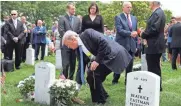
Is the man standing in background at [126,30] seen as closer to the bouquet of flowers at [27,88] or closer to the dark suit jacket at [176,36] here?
the bouquet of flowers at [27,88]

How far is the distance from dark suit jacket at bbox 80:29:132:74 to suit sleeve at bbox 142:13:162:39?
3.57 ft

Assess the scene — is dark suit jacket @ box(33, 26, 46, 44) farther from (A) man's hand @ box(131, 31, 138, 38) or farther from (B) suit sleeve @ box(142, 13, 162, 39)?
(B) suit sleeve @ box(142, 13, 162, 39)

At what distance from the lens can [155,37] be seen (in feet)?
24.6

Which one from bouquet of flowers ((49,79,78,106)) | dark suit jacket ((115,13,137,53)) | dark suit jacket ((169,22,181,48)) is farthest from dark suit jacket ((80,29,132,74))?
dark suit jacket ((169,22,181,48))

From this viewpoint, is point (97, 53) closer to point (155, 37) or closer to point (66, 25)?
point (155, 37)

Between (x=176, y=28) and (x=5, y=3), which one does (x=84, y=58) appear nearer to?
(x=176, y=28)

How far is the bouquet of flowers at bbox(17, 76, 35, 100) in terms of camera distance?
703 cm

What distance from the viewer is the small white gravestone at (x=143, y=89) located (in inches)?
211

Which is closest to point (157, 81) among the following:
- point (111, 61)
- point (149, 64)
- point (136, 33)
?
point (111, 61)

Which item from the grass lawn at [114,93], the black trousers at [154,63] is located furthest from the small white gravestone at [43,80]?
the black trousers at [154,63]

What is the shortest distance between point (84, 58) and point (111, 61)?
599 millimetres

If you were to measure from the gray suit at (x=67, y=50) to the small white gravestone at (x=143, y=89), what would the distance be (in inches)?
113

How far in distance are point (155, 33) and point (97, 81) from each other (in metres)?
1.65

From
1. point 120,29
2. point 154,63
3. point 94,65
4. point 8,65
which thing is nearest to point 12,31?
point 8,65
